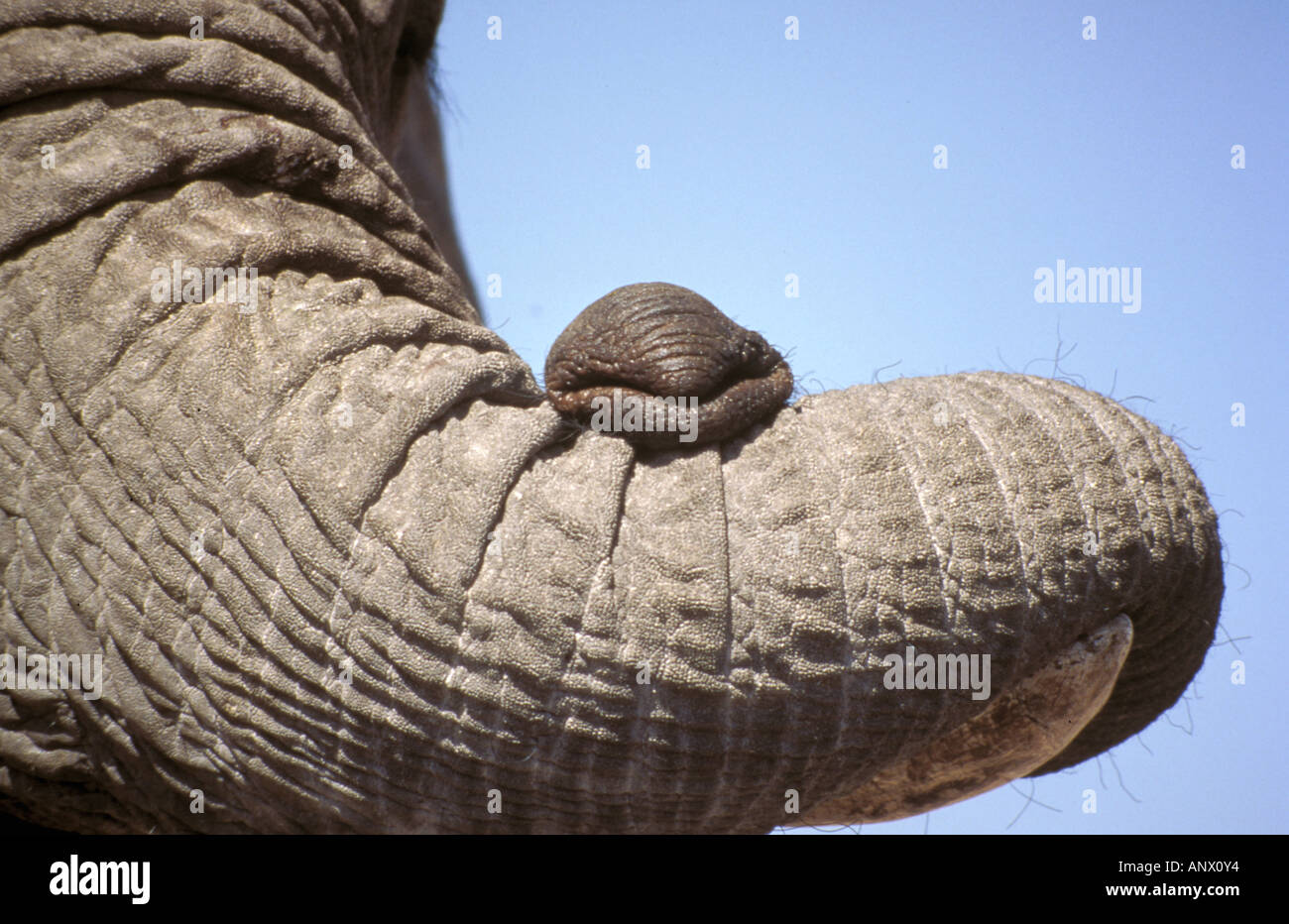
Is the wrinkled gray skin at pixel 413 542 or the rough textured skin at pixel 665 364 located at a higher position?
the rough textured skin at pixel 665 364

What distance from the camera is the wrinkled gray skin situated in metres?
1.62

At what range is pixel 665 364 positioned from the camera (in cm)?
182

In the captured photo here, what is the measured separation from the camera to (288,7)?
7.18 feet

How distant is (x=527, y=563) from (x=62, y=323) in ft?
2.53

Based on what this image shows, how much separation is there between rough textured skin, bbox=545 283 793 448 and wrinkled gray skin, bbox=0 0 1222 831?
2.1 inches

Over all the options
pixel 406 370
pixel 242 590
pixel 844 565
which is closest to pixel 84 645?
pixel 242 590

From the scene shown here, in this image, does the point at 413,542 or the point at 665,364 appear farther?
the point at 665,364

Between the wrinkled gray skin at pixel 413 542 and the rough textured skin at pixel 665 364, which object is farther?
the rough textured skin at pixel 665 364

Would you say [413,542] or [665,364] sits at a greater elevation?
[665,364]

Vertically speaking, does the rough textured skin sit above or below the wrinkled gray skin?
above

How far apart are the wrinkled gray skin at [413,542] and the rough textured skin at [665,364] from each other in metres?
0.05

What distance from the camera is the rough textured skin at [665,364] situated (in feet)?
5.91

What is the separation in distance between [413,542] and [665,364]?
1.52ft
